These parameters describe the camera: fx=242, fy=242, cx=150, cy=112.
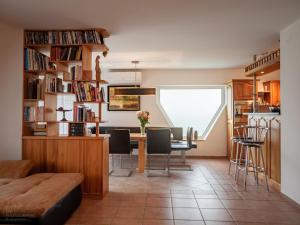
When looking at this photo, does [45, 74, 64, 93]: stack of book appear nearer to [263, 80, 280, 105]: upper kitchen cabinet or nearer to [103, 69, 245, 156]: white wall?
[103, 69, 245, 156]: white wall

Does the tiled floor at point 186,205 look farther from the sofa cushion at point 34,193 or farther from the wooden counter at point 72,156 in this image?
the sofa cushion at point 34,193

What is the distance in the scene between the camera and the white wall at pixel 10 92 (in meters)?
3.52

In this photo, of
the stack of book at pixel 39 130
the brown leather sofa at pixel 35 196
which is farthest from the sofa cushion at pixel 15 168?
the stack of book at pixel 39 130

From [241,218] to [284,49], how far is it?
8.19ft

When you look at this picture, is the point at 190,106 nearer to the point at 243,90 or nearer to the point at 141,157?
the point at 243,90

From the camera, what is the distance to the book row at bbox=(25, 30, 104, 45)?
3663 millimetres

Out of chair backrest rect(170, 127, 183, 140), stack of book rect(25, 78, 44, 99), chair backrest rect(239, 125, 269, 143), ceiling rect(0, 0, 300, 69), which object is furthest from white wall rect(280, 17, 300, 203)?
stack of book rect(25, 78, 44, 99)

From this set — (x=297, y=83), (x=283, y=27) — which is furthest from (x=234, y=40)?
(x=297, y=83)

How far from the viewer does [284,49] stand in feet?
11.8

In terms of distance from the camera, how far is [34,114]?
3.66m

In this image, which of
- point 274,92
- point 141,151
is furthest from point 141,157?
point 274,92

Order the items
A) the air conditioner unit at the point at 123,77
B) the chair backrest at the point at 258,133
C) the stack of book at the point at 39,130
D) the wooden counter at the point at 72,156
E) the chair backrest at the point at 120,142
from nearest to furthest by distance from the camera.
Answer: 1. the wooden counter at the point at 72,156
2. the stack of book at the point at 39,130
3. the chair backrest at the point at 258,133
4. the chair backrest at the point at 120,142
5. the air conditioner unit at the point at 123,77

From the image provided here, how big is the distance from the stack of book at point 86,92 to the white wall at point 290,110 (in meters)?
2.72

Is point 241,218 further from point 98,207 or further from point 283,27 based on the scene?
point 283,27
